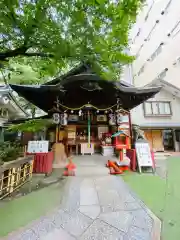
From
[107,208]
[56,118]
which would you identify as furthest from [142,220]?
[56,118]

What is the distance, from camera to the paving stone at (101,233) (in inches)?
78.3

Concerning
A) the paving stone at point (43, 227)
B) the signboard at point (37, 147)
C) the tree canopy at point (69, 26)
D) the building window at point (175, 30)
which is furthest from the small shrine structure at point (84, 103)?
the building window at point (175, 30)

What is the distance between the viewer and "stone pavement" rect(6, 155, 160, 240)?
2.03 meters

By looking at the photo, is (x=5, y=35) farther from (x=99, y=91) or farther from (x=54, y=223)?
(x=99, y=91)

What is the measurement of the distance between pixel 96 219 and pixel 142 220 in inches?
33.4

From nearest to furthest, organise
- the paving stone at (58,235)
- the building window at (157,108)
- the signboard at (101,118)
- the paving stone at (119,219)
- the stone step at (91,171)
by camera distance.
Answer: the paving stone at (58,235), the paving stone at (119,219), the stone step at (91,171), the signboard at (101,118), the building window at (157,108)

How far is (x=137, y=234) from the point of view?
2.06 m

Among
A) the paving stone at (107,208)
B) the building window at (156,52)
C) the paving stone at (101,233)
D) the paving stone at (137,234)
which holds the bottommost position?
the paving stone at (137,234)

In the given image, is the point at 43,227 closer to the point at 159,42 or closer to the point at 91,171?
the point at 91,171

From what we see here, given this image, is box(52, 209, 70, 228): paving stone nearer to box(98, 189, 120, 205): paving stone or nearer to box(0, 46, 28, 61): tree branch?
box(98, 189, 120, 205): paving stone

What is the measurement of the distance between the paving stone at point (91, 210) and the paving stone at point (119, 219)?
0.43 ft

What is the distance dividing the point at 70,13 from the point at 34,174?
5284 millimetres

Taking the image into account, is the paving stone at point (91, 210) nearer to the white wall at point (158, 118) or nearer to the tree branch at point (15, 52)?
the tree branch at point (15, 52)

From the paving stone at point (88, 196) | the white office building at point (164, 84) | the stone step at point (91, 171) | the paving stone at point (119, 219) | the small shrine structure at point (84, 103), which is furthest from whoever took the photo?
the white office building at point (164, 84)
